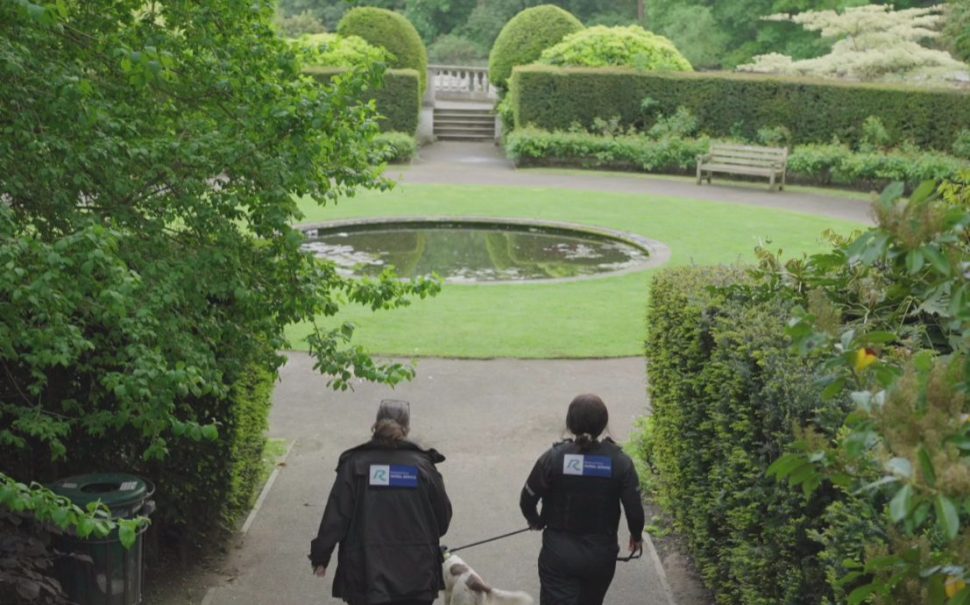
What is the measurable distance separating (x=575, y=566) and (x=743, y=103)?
2547 centimetres

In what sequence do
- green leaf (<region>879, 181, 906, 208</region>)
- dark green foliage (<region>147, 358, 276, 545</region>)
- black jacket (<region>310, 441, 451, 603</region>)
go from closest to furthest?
green leaf (<region>879, 181, 906, 208</region>), black jacket (<region>310, 441, 451, 603</region>), dark green foliage (<region>147, 358, 276, 545</region>)

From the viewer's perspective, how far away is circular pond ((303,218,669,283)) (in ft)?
59.8

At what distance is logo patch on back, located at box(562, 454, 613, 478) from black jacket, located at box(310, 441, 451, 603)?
0.70 meters

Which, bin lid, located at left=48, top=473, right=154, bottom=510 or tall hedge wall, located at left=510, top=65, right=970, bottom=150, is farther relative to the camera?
tall hedge wall, located at left=510, top=65, right=970, bottom=150

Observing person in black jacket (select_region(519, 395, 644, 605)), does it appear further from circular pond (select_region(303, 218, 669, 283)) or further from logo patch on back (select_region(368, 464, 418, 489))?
circular pond (select_region(303, 218, 669, 283))

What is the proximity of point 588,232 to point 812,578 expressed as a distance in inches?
634

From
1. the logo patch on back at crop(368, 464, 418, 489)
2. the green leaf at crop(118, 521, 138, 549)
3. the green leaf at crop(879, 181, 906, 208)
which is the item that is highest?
the green leaf at crop(879, 181, 906, 208)

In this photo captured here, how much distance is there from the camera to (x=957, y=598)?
105 inches

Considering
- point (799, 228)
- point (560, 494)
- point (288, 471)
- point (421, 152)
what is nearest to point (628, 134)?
point (421, 152)

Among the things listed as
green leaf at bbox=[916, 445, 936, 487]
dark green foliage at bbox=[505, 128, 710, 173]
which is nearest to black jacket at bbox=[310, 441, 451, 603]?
green leaf at bbox=[916, 445, 936, 487]

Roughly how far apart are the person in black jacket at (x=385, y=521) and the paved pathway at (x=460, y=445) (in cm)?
173

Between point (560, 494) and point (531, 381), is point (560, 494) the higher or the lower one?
the higher one

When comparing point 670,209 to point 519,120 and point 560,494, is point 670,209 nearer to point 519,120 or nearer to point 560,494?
point 519,120

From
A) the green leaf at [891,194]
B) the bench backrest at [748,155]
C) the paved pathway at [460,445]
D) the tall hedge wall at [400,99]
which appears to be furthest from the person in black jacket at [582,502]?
the tall hedge wall at [400,99]
